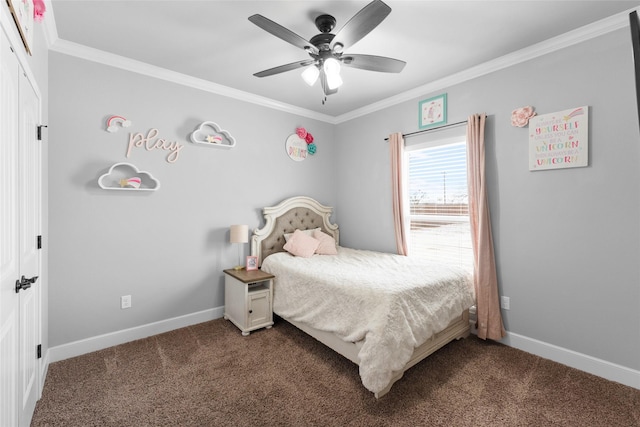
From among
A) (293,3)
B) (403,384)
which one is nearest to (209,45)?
(293,3)

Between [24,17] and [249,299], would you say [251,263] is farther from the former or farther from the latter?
[24,17]

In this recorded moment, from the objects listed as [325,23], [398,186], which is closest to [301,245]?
[398,186]

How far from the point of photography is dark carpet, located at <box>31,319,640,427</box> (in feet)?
5.73

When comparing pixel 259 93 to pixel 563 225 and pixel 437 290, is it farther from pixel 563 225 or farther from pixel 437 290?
pixel 563 225

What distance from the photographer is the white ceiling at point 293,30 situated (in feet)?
6.51

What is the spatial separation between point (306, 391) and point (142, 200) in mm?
2222

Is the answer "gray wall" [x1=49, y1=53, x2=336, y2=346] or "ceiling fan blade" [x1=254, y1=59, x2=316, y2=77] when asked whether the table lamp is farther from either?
"ceiling fan blade" [x1=254, y1=59, x2=316, y2=77]

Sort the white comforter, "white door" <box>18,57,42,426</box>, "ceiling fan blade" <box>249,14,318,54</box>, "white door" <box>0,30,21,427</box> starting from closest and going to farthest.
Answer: "white door" <box>0,30,21,427</box> → "white door" <box>18,57,42,426</box> → "ceiling fan blade" <box>249,14,318,54</box> → the white comforter

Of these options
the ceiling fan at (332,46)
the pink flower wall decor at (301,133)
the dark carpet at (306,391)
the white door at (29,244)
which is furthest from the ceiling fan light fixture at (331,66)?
the dark carpet at (306,391)

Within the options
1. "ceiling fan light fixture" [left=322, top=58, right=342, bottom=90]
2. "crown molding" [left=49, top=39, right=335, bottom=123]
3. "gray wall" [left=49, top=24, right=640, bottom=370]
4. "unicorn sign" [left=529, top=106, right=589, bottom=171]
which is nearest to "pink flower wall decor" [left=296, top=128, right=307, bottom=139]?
"crown molding" [left=49, top=39, right=335, bottom=123]

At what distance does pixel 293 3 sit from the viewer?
1.94 meters

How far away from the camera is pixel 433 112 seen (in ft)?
10.4

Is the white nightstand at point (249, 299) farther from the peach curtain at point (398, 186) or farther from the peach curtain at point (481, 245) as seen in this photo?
the peach curtain at point (481, 245)

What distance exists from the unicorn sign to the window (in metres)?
0.63
